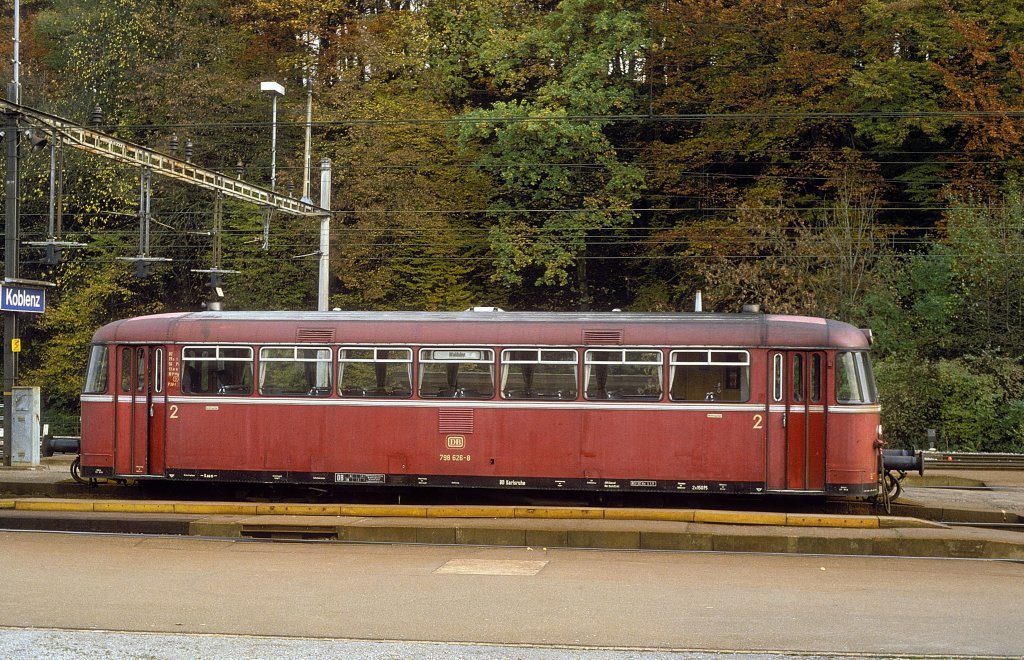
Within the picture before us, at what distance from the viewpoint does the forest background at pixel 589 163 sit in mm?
35719

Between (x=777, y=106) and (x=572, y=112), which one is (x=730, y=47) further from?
(x=572, y=112)

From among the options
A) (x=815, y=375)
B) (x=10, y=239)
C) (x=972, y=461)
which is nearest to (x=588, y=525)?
(x=815, y=375)

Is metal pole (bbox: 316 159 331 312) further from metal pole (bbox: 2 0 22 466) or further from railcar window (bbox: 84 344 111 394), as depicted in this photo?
railcar window (bbox: 84 344 111 394)

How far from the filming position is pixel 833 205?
3884cm

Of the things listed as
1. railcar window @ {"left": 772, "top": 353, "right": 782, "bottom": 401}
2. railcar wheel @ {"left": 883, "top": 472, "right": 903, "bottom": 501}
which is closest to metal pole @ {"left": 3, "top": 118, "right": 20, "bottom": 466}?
railcar window @ {"left": 772, "top": 353, "right": 782, "bottom": 401}

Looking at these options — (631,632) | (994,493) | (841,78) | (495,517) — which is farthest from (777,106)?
(631,632)

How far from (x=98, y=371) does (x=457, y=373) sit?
5827mm

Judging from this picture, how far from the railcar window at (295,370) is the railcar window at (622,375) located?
4014mm

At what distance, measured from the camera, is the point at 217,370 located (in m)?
19.5

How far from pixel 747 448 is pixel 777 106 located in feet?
80.5

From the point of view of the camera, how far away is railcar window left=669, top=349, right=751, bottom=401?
1795 cm

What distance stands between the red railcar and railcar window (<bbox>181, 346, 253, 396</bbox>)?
0.07 ft

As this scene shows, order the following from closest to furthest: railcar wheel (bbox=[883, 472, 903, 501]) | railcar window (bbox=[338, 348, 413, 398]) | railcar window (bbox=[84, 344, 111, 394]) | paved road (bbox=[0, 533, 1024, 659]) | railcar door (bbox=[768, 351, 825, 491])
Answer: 1. paved road (bbox=[0, 533, 1024, 659])
2. railcar door (bbox=[768, 351, 825, 491])
3. railcar wheel (bbox=[883, 472, 903, 501])
4. railcar window (bbox=[338, 348, 413, 398])
5. railcar window (bbox=[84, 344, 111, 394])

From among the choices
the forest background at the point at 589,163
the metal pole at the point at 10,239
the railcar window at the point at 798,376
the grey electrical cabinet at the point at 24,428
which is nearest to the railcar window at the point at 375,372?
the railcar window at the point at 798,376
